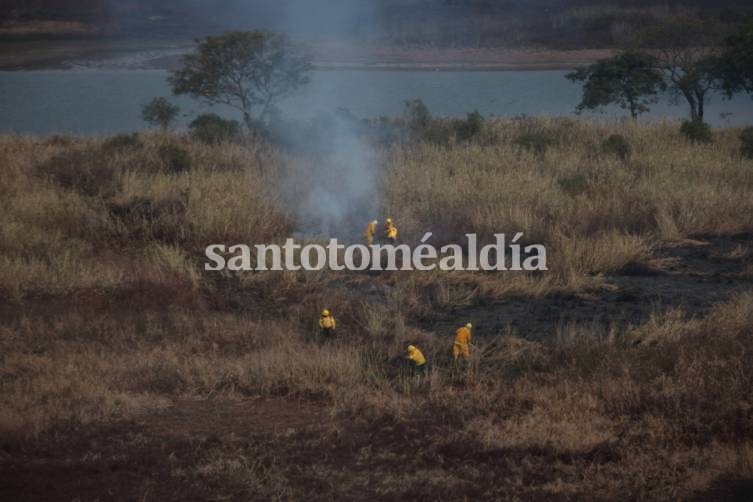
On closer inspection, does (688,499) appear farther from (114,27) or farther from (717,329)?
(114,27)

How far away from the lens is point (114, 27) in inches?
658

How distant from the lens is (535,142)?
14656 mm

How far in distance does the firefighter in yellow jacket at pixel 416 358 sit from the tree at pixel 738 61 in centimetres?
1406

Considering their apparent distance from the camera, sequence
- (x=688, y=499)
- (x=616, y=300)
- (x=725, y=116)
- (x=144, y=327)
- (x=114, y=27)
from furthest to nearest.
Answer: (x=725, y=116), (x=114, y=27), (x=616, y=300), (x=144, y=327), (x=688, y=499)

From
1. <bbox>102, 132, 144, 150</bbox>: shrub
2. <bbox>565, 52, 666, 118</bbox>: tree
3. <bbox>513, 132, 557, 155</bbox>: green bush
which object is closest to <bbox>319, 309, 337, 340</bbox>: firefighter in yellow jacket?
<bbox>513, 132, 557, 155</bbox>: green bush

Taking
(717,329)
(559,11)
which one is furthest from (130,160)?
(559,11)

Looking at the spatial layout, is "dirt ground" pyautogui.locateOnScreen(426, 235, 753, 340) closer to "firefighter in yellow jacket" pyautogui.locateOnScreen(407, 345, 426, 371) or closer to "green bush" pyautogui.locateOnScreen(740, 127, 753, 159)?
"firefighter in yellow jacket" pyautogui.locateOnScreen(407, 345, 426, 371)

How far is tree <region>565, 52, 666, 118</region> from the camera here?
19578mm

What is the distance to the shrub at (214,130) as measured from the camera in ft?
50.9

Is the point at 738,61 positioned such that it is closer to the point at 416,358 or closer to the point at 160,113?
the point at 160,113

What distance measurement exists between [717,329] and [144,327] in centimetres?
450

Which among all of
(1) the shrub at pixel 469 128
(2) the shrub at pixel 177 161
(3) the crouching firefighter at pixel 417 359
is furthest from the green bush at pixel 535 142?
(3) the crouching firefighter at pixel 417 359

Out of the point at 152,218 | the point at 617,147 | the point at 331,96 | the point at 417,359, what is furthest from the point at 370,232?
the point at 331,96

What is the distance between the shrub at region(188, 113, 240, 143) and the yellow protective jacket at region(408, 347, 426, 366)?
31.9 ft
